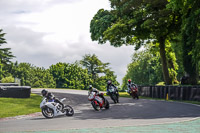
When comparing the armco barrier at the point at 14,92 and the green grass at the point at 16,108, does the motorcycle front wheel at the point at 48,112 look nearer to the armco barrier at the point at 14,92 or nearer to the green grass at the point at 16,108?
the green grass at the point at 16,108

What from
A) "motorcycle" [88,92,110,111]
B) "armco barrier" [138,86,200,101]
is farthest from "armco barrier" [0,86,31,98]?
"armco barrier" [138,86,200,101]

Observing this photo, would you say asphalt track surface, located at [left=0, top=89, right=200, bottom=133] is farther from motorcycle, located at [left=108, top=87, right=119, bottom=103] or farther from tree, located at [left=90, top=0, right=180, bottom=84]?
tree, located at [left=90, top=0, right=180, bottom=84]

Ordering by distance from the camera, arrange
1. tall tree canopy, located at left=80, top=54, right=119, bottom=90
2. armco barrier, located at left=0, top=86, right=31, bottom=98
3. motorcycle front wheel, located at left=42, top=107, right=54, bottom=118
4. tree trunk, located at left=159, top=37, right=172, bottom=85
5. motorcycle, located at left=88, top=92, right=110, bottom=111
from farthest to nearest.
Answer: tall tree canopy, located at left=80, top=54, right=119, bottom=90
tree trunk, located at left=159, top=37, right=172, bottom=85
armco barrier, located at left=0, top=86, right=31, bottom=98
motorcycle, located at left=88, top=92, right=110, bottom=111
motorcycle front wheel, located at left=42, top=107, right=54, bottom=118

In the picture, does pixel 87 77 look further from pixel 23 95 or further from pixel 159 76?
pixel 23 95

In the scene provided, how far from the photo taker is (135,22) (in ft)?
119

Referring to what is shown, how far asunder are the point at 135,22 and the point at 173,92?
9858mm

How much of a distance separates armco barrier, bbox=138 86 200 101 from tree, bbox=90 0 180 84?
5.62 meters

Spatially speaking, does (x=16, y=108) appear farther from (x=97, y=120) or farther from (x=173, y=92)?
(x=173, y=92)

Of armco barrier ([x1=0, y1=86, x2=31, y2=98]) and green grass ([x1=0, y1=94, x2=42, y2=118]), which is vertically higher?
armco barrier ([x1=0, y1=86, x2=31, y2=98])

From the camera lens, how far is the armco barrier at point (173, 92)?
26859mm

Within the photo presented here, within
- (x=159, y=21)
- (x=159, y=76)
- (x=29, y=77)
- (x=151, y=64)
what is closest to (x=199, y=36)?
(x=159, y=21)

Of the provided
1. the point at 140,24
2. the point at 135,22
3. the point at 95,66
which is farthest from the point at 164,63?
the point at 95,66

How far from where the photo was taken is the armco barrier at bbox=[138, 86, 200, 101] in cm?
2686

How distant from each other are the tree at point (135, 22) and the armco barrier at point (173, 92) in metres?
5.62
